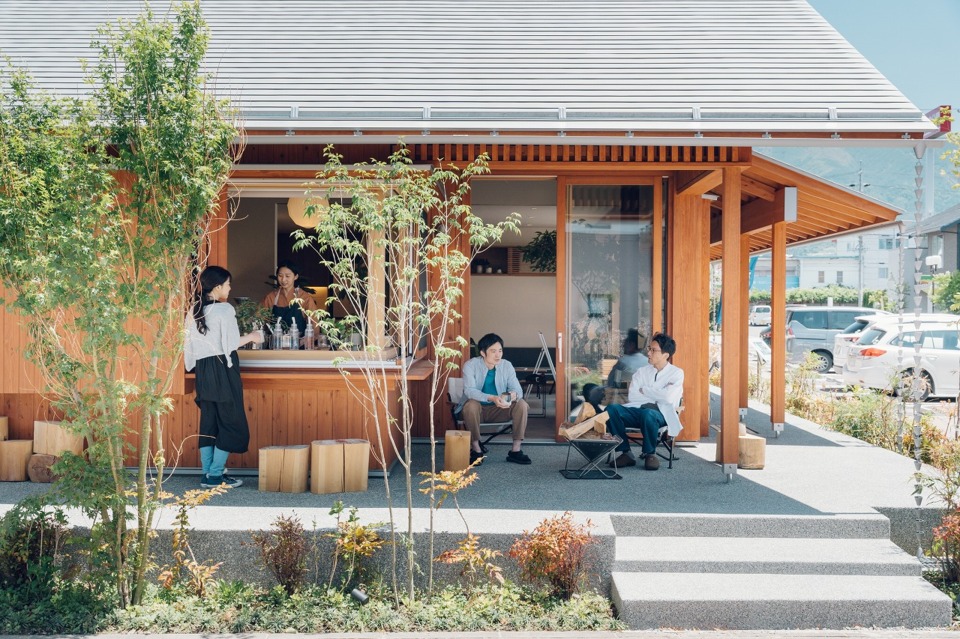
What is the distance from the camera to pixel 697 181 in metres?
7.15

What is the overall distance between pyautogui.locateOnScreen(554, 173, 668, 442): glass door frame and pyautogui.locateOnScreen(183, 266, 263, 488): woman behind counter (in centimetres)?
300

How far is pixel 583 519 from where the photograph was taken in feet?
17.1

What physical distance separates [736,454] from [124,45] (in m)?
5.23

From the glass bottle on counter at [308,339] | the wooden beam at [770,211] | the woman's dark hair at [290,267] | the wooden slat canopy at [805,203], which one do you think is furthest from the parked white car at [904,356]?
the glass bottle on counter at [308,339]

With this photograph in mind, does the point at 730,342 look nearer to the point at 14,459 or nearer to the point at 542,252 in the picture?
the point at 14,459

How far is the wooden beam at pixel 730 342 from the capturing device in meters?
6.31

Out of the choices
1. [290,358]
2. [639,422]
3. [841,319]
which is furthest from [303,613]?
[841,319]

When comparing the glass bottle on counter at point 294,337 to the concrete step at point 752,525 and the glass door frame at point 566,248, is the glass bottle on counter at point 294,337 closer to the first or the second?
the glass door frame at point 566,248

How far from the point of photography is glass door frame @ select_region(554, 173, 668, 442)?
7672 mm

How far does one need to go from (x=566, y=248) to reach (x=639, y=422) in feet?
6.25

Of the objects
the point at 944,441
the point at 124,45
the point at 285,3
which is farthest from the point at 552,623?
the point at 285,3

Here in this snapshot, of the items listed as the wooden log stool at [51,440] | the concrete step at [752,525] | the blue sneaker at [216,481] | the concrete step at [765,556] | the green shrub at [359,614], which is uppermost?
the wooden log stool at [51,440]

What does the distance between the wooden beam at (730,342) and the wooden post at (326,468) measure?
303 centimetres

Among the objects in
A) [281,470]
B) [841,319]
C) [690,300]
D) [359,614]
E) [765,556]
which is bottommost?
[359,614]
